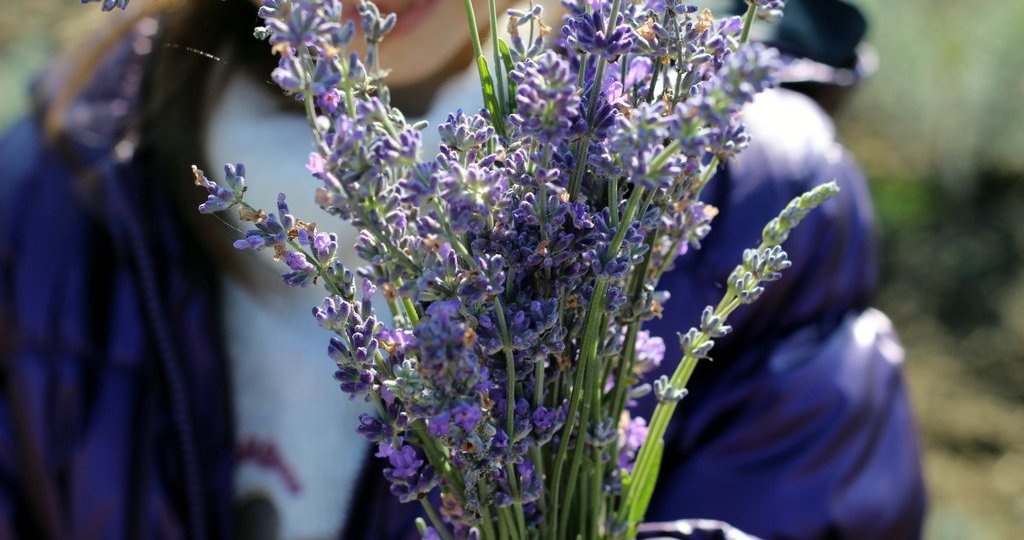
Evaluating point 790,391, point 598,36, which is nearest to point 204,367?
point 790,391

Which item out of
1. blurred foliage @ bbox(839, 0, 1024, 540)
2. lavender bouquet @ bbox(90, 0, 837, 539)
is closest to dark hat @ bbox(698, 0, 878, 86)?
lavender bouquet @ bbox(90, 0, 837, 539)

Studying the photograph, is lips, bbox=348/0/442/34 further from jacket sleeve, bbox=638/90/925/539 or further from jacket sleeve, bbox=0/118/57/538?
jacket sleeve, bbox=0/118/57/538

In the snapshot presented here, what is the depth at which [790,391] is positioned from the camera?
1.14 meters

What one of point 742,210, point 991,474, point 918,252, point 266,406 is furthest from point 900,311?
point 266,406

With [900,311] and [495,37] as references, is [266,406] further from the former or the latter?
[900,311]

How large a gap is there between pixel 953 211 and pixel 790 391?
2.51m

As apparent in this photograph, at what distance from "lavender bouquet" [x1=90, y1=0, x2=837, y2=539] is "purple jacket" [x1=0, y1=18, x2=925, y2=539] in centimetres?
65

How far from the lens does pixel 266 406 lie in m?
1.28

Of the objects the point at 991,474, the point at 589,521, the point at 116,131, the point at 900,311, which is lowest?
the point at 991,474

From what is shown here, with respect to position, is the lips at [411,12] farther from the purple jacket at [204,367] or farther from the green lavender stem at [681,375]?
the green lavender stem at [681,375]

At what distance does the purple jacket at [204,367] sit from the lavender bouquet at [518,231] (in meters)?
0.65

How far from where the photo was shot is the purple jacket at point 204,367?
3.73 ft

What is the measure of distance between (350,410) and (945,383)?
2092 mm

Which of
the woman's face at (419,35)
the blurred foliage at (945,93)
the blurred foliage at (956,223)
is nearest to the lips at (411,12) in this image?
the woman's face at (419,35)
